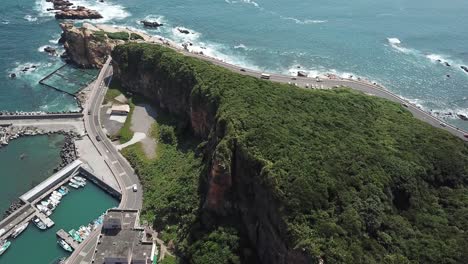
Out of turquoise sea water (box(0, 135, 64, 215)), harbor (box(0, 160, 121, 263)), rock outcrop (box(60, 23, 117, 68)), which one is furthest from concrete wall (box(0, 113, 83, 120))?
rock outcrop (box(60, 23, 117, 68))

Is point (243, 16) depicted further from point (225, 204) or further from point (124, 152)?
point (225, 204)

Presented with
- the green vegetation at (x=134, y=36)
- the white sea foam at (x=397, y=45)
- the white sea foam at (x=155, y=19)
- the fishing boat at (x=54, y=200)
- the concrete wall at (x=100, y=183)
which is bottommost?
the fishing boat at (x=54, y=200)

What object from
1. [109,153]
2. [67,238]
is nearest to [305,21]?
[109,153]

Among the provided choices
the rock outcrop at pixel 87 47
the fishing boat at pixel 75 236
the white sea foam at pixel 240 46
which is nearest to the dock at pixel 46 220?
the fishing boat at pixel 75 236

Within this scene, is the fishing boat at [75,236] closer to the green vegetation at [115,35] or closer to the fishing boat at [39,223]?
the fishing boat at [39,223]

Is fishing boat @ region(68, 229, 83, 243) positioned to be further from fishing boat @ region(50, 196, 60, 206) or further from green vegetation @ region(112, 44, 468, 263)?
green vegetation @ region(112, 44, 468, 263)

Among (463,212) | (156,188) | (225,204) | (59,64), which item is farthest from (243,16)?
(463,212)
